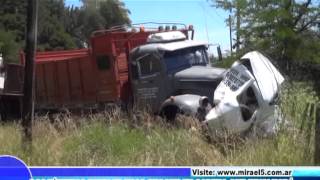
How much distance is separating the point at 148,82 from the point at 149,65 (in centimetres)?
41

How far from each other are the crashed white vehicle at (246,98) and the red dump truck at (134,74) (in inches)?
53.3

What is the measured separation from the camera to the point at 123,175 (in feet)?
12.8

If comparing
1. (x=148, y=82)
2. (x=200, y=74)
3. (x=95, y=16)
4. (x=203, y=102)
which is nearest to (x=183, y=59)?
(x=148, y=82)

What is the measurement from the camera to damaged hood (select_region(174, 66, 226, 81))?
41.9 feet

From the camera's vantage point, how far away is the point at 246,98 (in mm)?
10438

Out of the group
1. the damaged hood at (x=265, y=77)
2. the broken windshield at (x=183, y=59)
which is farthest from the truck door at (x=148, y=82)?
the damaged hood at (x=265, y=77)

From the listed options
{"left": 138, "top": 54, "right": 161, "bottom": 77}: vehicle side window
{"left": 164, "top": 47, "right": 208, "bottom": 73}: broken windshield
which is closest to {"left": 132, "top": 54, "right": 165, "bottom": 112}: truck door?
{"left": 138, "top": 54, "right": 161, "bottom": 77}: vehicle side window

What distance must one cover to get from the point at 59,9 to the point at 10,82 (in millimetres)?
86418

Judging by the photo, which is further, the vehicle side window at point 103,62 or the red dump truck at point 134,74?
the vehicle side window at point 103,62

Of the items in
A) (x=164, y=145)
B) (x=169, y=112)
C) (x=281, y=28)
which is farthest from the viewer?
(x=281, y=28)

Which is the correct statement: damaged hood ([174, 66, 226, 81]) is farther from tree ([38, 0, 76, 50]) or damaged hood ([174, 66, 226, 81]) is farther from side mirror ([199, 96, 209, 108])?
tree ([38, 0, 76, 50])

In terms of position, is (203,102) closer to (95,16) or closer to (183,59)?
(183,59)

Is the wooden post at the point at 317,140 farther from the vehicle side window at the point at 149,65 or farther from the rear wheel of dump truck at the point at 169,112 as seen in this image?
the vehicle side window at the point at 149,65

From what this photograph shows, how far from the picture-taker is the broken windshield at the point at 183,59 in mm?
14016
